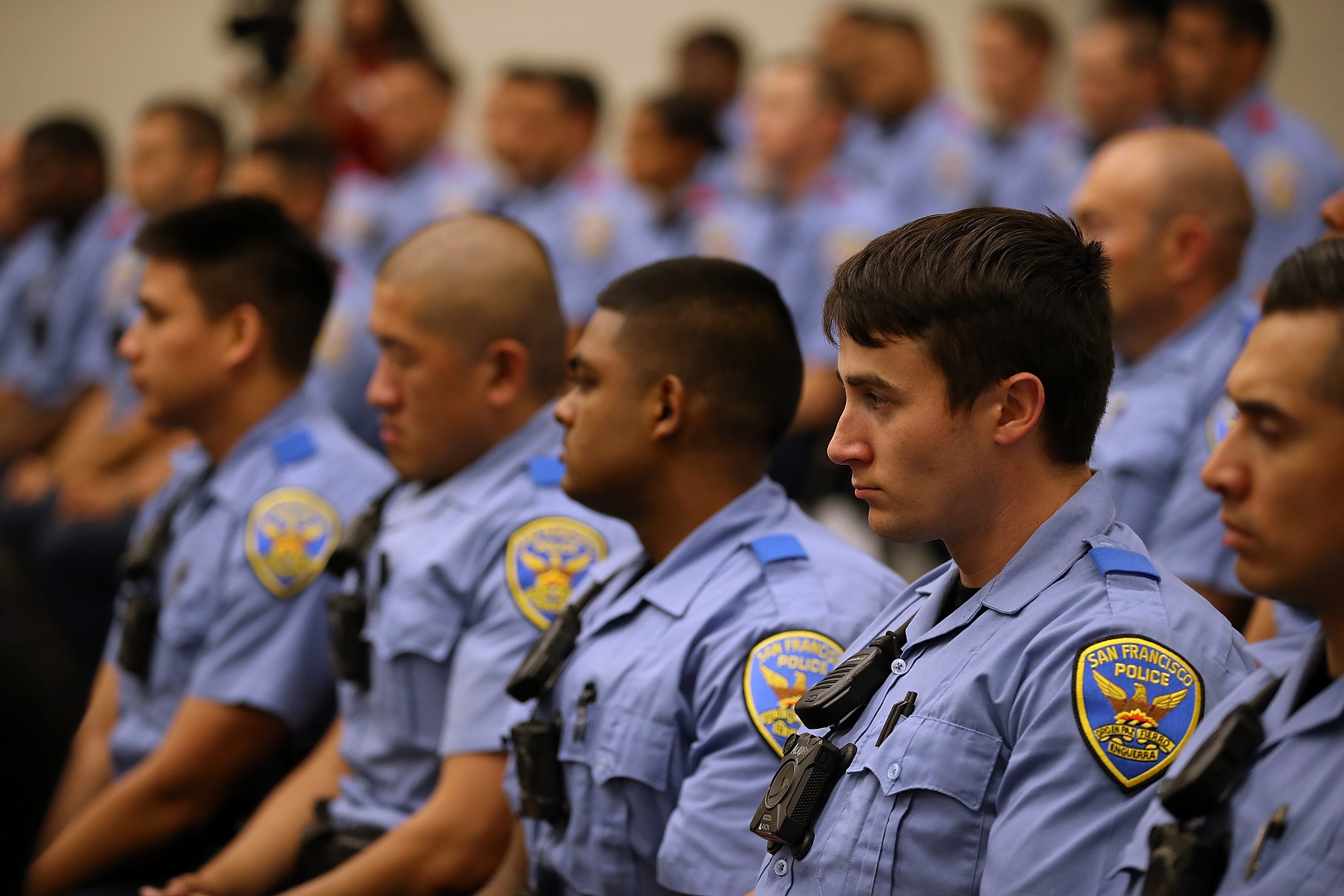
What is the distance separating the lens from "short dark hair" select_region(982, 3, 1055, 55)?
5930 mm

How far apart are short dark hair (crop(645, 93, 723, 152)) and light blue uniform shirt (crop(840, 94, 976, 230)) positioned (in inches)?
23.0

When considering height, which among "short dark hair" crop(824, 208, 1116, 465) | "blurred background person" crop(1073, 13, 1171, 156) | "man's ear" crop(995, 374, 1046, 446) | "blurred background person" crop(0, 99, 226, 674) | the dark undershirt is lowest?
"blurred background person" crop(0, 99, 226, 674)

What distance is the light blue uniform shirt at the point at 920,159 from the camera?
573 cm

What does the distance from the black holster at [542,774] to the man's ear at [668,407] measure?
1.44ft

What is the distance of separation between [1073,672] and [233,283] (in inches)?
85.2

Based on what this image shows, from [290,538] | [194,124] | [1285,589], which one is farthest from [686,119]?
[1285,589]

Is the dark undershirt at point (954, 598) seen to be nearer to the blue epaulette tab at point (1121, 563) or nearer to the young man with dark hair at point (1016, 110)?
the blue epaulette tab at point (1121, 563)

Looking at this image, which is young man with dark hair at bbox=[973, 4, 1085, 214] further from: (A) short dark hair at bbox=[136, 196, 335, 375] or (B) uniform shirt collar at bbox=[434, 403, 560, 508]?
(B) uniform shirt collar at bbox=[434, 403, 560, 508]

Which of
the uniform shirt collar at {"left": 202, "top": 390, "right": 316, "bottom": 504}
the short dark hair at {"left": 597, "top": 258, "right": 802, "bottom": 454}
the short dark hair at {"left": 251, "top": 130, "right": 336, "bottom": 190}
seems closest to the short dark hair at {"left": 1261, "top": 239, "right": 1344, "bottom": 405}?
the short dark hair at {"left": 597, "top": 258, "right": 802, "bottom": 454}

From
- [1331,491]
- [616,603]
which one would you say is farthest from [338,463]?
[1331,491]

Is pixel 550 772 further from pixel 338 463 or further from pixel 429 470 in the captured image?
pixel 338 463

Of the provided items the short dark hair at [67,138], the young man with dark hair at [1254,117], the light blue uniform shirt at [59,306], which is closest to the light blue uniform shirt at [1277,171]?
the young man with dark hair at [1254,117]

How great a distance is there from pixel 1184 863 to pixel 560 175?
515 centimetres

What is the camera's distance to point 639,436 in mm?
2039
